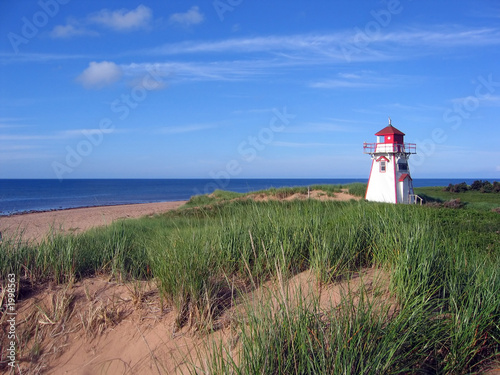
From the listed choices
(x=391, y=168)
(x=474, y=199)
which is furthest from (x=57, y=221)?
(x=474, y=199)

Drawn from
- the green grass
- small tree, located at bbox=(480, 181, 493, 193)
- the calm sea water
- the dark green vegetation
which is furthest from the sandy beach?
small tree, located at bbox=(480, 181, 493, 193)

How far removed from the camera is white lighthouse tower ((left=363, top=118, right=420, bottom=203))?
25277mm

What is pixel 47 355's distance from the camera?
163 inches

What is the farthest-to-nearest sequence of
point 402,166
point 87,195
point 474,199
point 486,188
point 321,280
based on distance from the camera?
point 87,195 → point 486,188 → point 474,199 → point 402,166 → point 321,280

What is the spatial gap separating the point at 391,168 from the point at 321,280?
23119mm

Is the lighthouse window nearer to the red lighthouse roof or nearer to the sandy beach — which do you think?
the red lighthouse roof

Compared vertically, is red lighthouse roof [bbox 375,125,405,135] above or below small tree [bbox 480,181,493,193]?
above

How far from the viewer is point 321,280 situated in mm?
4090

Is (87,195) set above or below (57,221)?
above

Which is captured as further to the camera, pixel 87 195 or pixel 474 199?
pixel 87 195

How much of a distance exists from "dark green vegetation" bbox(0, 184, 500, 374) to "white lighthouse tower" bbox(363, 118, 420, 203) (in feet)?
68.2

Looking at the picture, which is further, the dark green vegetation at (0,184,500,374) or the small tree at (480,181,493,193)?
the small tree at (480,181,493,193)

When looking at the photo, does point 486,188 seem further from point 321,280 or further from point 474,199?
point 321,280

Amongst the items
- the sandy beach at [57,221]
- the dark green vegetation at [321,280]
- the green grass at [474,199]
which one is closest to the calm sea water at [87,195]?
the dark green vegetation at [321,280]
